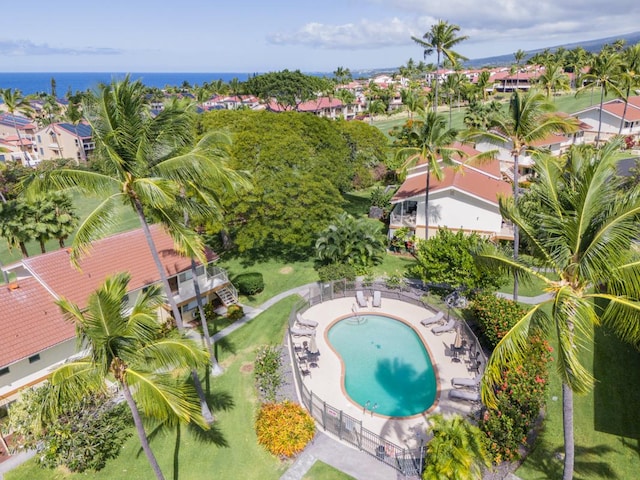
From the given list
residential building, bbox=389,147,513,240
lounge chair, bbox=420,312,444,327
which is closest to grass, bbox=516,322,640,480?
lounge chair, bbox=420,312,444,327

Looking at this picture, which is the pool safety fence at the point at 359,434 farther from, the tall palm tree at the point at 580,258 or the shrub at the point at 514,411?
the tall palm tree at the point at 580,258

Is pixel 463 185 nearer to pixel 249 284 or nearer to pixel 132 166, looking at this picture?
pixel 249 284

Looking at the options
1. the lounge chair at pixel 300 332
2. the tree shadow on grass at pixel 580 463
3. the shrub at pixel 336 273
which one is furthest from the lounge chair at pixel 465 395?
the shrub at pixel 336 273

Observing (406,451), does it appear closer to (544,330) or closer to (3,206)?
(544,330)

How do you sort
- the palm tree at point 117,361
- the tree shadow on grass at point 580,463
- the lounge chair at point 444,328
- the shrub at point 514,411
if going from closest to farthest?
the palm tree at point 117,361 → the tree shadow on grass at point 580,463 → the shrub at point 514,411 → the lounge chair at point 444,328

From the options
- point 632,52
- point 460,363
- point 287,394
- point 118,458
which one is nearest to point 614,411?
point 460,363

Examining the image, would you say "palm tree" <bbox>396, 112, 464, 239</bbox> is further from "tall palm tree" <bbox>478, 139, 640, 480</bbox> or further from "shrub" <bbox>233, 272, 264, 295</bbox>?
"tall palm tree" <bbox>478, 139, 640, 480</bbox>

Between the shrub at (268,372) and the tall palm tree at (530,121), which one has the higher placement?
the tall palm tree at (530,121)
